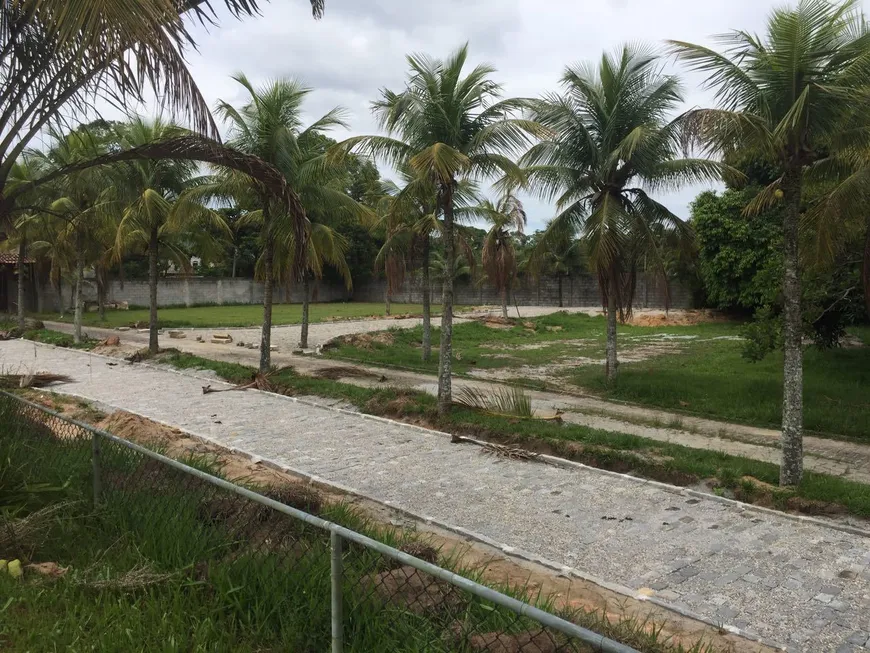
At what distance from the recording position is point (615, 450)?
8.75 meters

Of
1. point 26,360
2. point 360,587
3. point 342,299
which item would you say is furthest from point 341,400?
point 342,299

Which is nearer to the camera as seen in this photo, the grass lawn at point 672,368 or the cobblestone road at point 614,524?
the cobblestone road at point 614,524

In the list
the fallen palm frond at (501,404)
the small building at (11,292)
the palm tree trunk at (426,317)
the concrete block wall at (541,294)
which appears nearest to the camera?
the fallen palm frond at (501,404)

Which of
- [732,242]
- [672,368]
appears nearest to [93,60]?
[672,368]

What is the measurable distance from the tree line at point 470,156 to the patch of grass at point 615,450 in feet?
1.51

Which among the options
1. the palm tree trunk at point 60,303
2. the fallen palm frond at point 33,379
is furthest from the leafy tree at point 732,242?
the palm tree trunk at point 60,303

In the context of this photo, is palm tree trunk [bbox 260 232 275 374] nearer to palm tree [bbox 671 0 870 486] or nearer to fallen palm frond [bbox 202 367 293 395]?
fallen palm frond [bbox 202 367 293 395]

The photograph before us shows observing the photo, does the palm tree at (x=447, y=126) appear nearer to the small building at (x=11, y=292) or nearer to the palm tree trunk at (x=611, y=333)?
the palm tree trunk at (x=611, y=333)

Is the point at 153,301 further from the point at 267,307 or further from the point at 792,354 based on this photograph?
the point at 792,354

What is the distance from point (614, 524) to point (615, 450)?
2349 mm

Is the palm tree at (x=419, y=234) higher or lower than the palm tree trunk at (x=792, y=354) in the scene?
higher

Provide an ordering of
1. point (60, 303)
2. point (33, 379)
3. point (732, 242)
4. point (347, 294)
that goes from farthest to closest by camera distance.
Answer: point (347, 294) → point (60, 303) → point (732, 242) → point (33, 379)

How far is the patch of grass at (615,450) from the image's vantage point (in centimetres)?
716

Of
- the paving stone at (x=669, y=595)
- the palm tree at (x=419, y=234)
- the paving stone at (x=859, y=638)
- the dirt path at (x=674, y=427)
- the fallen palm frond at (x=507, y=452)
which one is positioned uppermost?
the palm tree at (x=419, y=234)
